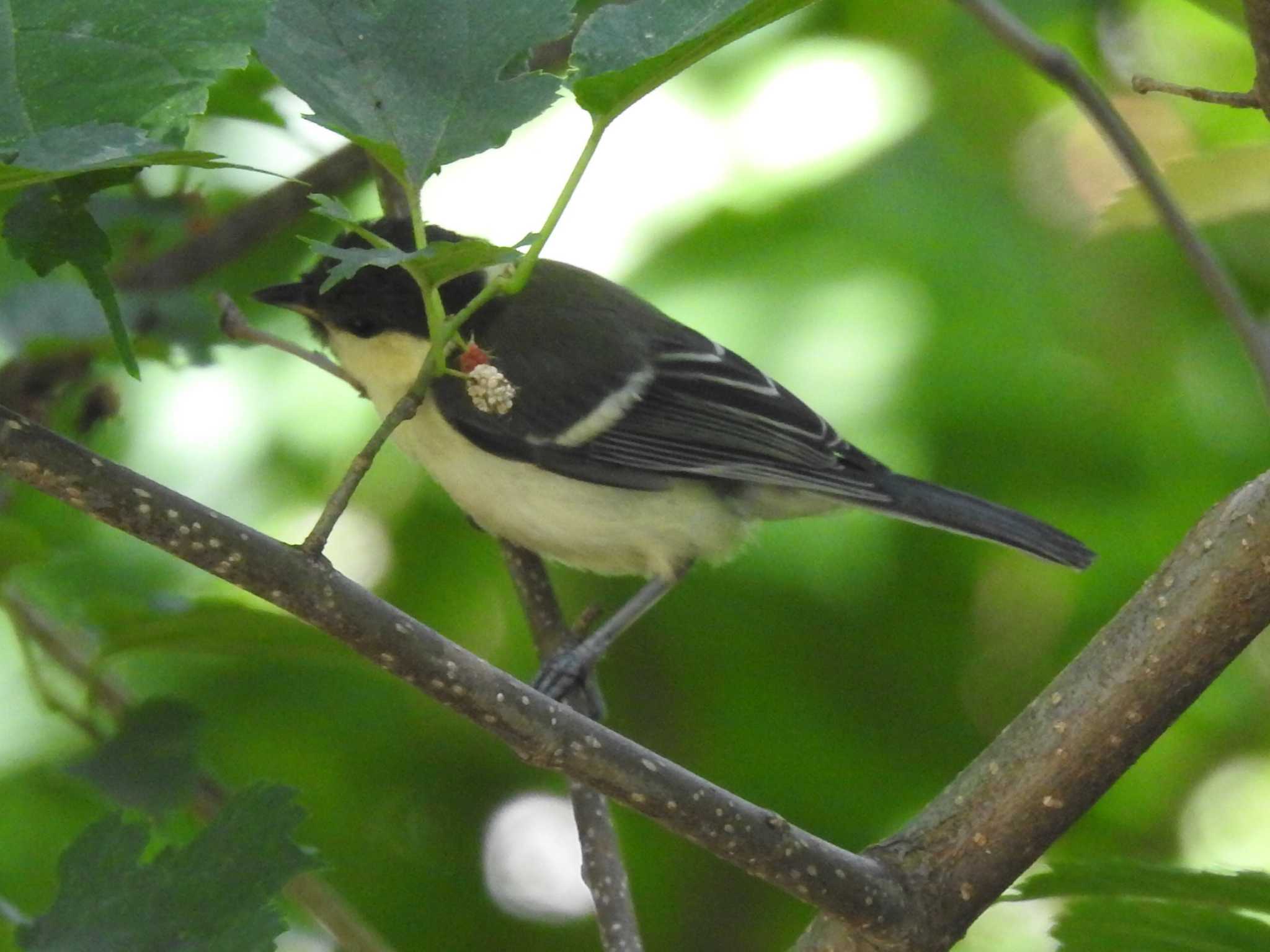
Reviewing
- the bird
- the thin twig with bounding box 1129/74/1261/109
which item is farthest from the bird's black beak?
the thin twig with bounding box 1129/74/1261/109

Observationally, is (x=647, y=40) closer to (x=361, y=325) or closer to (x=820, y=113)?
(x=820, y=113)

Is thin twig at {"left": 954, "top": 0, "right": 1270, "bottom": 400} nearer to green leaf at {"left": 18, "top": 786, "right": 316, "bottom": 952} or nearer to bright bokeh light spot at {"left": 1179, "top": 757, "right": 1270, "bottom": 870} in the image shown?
bright bokeh light spot at {"left": 1179, "top": 757, "right": 1270, "bottom": 870}

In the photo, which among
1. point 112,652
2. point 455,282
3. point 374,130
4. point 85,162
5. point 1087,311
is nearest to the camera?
point 85,162

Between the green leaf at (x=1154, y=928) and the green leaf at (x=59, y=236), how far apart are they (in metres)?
0.84

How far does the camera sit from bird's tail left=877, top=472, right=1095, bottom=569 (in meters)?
2.38

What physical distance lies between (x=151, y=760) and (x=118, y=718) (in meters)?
0.10

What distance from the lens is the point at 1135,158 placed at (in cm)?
178

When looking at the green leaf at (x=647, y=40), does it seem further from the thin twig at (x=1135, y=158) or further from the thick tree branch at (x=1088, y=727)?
the thin twig at (x=1135, y=158)

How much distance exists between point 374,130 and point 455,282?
1.65 m

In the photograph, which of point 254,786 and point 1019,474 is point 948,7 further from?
point 254,786

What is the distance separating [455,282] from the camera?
2723 mm

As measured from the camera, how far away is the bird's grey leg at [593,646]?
2.15 meters

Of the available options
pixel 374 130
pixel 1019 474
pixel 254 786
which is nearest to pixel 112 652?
pixel 254 786

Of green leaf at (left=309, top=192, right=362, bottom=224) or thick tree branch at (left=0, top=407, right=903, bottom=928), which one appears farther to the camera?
thick tree branch at (left=0, top=407, right=903, bottom=928)
